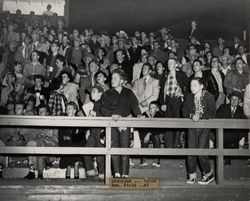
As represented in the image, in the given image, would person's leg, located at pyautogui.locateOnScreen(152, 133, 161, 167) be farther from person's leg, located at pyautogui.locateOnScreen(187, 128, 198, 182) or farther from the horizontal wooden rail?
the horizontal wooden rail

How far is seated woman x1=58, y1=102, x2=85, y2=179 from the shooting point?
6.78 metres

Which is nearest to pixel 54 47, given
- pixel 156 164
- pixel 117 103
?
pixel 117 103

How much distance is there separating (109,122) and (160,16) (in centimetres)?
901

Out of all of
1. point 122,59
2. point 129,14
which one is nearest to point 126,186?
point 122,59

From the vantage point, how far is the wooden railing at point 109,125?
19.6 feet

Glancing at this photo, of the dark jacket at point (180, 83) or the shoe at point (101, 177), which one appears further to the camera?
the dark jacket at point (180, 83)

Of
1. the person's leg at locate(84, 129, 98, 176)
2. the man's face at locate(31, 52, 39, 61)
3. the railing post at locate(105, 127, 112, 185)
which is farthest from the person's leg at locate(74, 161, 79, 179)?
the man's face at locate(31, 52, 39, 61)

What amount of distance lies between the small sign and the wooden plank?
3.05 feet

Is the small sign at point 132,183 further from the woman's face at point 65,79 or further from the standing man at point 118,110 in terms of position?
the woman's face at point 65,79

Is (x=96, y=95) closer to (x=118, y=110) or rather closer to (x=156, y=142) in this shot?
(x=118, y=110)

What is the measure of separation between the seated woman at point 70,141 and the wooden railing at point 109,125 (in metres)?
0.75

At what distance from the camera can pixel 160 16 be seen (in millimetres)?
14195

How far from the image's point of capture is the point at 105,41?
10.1m

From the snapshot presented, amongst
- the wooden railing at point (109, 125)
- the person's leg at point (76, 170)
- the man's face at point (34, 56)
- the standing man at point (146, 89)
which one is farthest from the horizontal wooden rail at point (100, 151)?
the man's face at point (34, 56)
